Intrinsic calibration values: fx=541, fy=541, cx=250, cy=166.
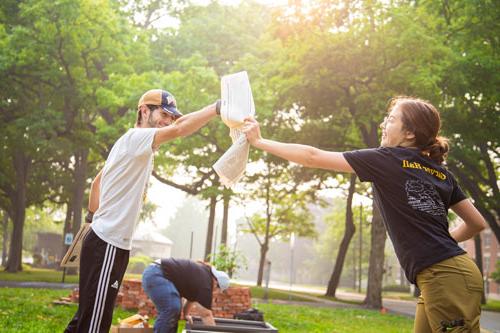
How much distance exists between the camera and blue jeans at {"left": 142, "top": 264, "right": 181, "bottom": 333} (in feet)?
19.1

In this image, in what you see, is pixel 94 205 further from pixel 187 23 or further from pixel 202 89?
pixel 187 23

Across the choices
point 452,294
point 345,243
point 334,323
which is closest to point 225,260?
point 334,323

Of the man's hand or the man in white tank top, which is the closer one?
the man in white tank top

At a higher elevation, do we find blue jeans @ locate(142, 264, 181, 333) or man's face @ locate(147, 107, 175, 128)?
man's face @ locate(147, 107, 175, 128)

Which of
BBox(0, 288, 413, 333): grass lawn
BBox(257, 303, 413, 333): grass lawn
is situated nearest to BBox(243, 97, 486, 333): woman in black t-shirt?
BBox(0, 288, 413, 333): grass lawn

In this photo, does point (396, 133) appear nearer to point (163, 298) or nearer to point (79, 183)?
point (163, 298)

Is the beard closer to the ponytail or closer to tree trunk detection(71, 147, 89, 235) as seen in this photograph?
the ponytail

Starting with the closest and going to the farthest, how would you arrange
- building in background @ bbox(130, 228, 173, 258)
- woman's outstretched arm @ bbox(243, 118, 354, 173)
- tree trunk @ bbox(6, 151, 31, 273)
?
woman's outstretched arm @ bbox(243, 118, 354, 173) < tree trunk @ bbox(6, 151, 31, 273) < building in background @ bbox(130, 228, 173, 258)

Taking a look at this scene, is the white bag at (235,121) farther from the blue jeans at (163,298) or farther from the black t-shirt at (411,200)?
the blue jeans at (163,298)

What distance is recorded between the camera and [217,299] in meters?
12.9

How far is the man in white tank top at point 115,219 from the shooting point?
3635 millimetres

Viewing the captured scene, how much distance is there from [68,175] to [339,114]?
18496 millimetres

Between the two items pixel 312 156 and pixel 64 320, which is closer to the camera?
pixel 312 156

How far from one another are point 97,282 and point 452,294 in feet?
7.34
